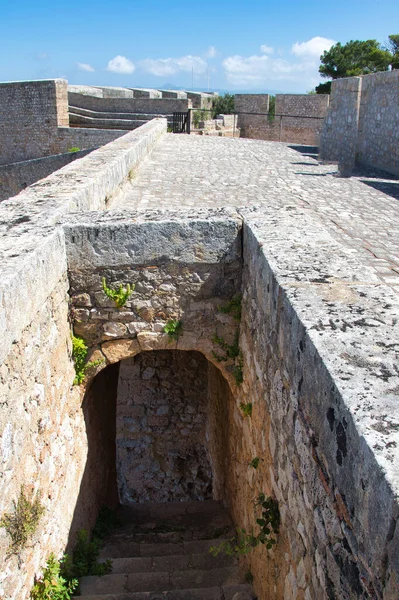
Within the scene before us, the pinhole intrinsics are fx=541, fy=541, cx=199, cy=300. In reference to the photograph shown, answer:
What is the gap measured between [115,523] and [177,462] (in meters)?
3.11

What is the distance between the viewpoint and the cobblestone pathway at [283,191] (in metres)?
5.77

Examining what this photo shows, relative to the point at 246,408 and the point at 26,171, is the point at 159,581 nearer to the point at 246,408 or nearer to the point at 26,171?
the point at 246,408

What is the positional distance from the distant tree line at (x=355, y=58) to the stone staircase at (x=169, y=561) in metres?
32.4

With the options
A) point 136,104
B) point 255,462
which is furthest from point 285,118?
point 255,462

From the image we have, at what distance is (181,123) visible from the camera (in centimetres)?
2077

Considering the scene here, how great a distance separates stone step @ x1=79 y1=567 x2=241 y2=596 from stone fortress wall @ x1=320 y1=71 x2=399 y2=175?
8804 millimetres

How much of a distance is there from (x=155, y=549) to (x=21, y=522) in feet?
8.59

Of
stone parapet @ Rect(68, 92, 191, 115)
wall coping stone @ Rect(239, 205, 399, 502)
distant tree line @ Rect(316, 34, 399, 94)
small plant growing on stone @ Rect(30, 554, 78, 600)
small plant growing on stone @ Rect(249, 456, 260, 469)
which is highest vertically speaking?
distant tree line @ Rect(316, 34, 399, 94)

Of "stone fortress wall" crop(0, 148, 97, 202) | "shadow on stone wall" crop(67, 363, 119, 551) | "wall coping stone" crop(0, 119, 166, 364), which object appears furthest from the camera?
"stone fortress wall" crop(0, 148, 97, 202)

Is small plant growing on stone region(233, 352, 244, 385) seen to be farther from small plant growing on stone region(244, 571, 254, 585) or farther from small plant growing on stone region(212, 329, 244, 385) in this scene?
small plant growing on stone region(244, 571, 254, 585)

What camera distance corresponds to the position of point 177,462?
895 centimetres

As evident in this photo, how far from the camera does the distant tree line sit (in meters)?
34.4

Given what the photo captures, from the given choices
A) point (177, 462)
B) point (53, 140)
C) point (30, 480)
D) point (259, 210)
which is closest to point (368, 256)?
point (259, 210)

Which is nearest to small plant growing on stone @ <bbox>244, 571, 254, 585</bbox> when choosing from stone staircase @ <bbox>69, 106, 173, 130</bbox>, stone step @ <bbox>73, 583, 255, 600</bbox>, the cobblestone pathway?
stone step @ <bbox>73, 583, 255, 600</bbox>
